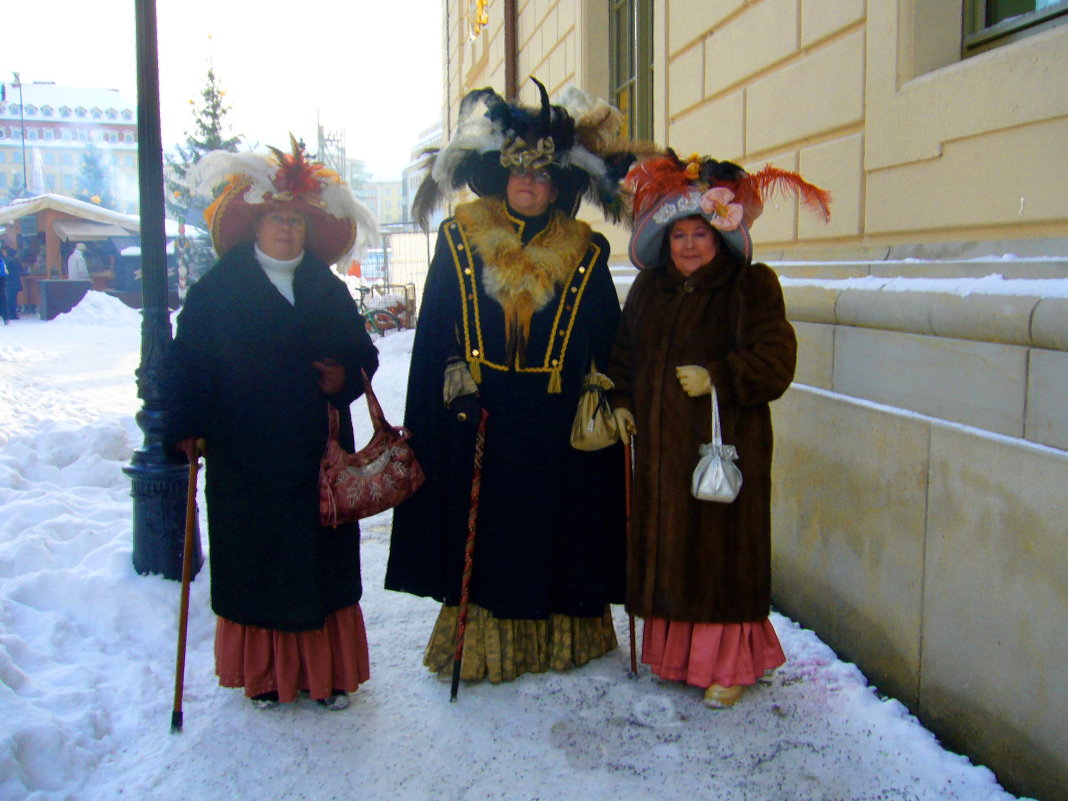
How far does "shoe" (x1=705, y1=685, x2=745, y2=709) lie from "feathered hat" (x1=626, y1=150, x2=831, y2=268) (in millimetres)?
1503

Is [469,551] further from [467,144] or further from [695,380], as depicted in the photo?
[467,144]

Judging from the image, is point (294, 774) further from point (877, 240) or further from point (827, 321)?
point (877, 240)

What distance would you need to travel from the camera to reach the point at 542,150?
3.27 m

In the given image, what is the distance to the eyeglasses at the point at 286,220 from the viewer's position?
311cm

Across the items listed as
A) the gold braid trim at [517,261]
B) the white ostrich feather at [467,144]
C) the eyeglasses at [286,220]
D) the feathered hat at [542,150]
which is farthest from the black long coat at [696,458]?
the eyeglasses at [286,220]

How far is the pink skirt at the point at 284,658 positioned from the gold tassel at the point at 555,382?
1078 mm

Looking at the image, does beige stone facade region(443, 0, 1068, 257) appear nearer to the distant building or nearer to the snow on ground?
the snow on ground

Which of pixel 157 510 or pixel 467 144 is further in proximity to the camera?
pixel 157 510

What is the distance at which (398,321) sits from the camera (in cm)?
1842

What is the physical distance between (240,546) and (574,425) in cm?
123

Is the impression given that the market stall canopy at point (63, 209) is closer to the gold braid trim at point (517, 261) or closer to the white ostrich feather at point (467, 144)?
the white ostrich feather at point (467, 144)

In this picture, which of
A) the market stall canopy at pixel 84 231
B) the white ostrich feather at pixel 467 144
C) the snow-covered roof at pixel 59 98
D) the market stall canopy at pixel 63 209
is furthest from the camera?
the snow-covered roof at pixel 59 98

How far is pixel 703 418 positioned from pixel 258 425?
4.95 feet

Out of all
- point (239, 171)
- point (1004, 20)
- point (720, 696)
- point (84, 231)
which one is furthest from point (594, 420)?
point (84, 231)
